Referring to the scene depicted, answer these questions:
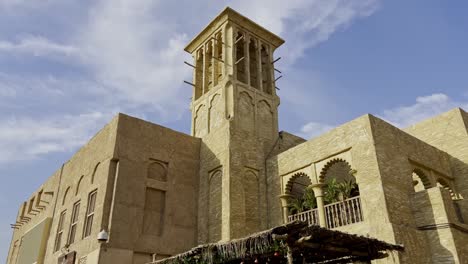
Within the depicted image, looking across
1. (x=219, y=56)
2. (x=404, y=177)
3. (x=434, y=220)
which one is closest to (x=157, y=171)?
(x=219, y=56)

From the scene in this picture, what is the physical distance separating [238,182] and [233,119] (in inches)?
140

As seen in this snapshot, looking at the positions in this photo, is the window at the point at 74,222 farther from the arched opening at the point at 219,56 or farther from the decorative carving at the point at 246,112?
the arched opening at the point at 219,56

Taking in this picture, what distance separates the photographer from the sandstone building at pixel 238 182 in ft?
43.8

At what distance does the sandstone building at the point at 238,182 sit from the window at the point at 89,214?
49 millimetres

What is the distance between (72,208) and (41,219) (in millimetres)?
4947

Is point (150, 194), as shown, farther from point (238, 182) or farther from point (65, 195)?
point (65, 195)

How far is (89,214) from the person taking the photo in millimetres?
16672

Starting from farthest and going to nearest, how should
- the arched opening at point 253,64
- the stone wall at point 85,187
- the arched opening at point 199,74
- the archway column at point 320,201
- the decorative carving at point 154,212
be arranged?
the arched opening at point 199,74, the arched opening at point 253,64, the decorative carving at point 154,212, the stone wall at point 85,187, the archway column at point 320,201

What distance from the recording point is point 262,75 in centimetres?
2295

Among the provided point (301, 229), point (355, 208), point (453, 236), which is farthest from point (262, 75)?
point (301, 229)

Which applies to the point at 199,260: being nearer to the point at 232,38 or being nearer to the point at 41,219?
the point at 232,38

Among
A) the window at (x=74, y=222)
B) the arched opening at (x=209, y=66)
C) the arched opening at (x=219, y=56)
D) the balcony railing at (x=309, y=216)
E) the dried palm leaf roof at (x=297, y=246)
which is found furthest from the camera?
the arched opening at (x=209, y=66)

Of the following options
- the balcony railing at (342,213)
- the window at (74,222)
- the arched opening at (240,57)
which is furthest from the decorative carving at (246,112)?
the window at (74,222)

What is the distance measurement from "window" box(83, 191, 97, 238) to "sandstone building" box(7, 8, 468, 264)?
0.16 ft
